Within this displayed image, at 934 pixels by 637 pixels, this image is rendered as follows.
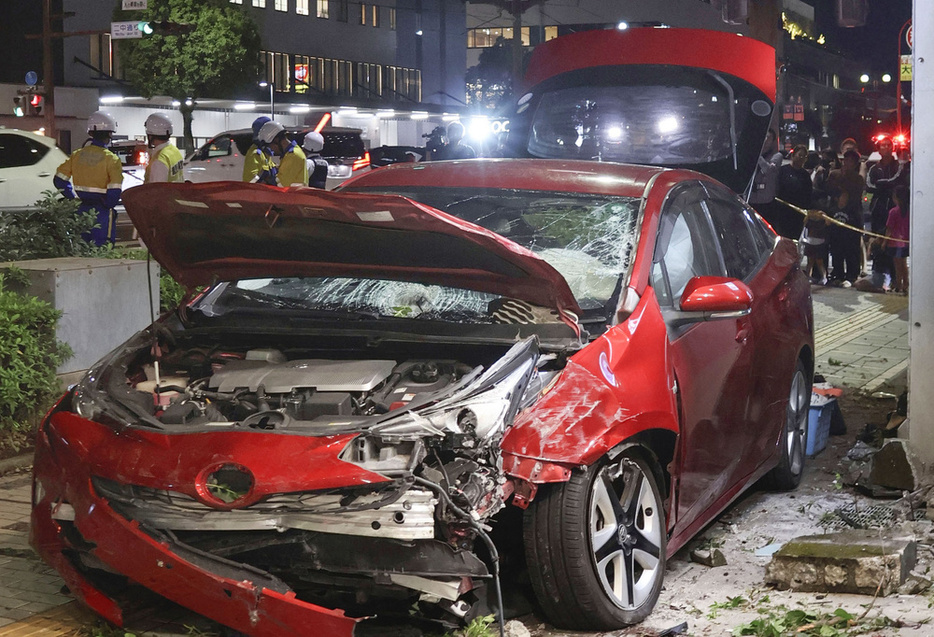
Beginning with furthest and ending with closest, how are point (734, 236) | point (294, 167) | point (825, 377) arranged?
point (294, 167) → point (825, 377) → point (734, 236)

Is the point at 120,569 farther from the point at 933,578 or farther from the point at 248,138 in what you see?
the point at 248,138

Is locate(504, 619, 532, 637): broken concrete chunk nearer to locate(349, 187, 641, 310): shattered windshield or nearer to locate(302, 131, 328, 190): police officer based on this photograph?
locate(349, 187, 641, 310): shattered windshield

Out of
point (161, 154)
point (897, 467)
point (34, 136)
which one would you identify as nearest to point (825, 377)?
point (897, 467)

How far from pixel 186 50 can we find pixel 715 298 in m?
42.7

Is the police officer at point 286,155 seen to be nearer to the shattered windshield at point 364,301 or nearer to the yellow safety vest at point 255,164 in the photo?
the yellow safety vest at point 255,164

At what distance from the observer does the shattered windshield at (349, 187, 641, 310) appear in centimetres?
466

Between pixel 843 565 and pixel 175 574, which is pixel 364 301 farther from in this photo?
pixel 843 565

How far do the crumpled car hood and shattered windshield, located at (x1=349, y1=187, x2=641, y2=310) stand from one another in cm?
36

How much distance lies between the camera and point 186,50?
146ft

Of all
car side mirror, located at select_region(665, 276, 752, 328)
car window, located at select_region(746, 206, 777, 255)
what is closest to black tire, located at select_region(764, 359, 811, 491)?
car window, located at select_region(746, 206, 777, 255)

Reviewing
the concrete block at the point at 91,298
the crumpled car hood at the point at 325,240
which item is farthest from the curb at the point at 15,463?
the crumpled car hood at the point at 325,240

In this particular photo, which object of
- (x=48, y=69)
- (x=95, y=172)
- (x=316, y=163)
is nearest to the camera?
(x=95, y=172)

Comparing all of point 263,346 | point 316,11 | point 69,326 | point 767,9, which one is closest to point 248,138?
point 767,9

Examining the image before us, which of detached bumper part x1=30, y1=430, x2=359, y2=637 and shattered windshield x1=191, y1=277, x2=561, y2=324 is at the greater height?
shattered windshield x1=191, y1=277, x2=561, y2=324
